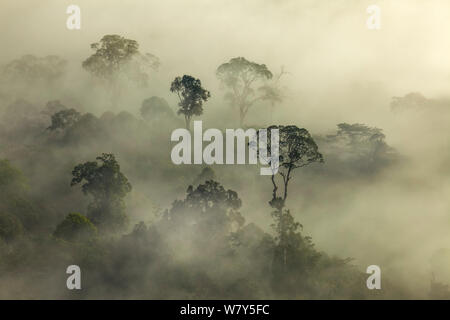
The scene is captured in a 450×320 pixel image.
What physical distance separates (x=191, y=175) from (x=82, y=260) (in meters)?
31.1

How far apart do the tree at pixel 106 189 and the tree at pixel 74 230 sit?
494 cm

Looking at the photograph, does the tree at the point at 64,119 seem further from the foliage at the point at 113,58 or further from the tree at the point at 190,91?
the tree at the point at 190,91

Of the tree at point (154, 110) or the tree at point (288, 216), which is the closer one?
the tree at point (288, 216)

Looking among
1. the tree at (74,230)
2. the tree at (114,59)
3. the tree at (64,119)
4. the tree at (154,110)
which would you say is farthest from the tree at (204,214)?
the tree at (114,59)

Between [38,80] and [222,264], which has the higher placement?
[38,80]

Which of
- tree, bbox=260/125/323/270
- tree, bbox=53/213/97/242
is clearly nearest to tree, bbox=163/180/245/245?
tree, bbox=260/125/323/270

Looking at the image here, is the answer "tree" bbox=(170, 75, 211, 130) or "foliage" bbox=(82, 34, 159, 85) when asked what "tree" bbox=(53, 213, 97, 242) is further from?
"foliage" bbox=(82, 34, 159, 85)

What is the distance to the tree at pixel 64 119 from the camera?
93.4 m

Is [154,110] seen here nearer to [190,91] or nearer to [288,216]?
[190,91]

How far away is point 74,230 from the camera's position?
57375 mm

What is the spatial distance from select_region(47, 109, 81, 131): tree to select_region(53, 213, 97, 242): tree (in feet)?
135
